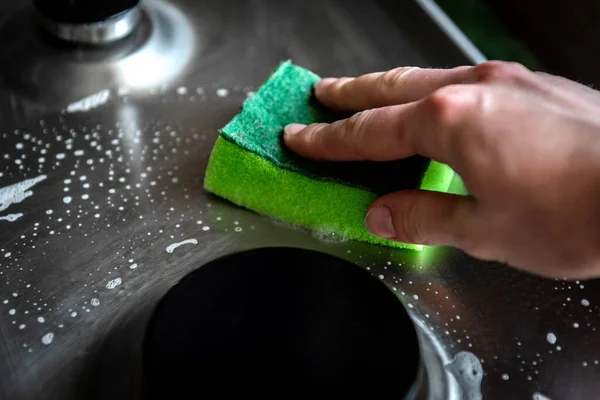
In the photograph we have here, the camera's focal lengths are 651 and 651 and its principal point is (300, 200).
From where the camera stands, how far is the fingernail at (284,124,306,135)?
2.10 ft

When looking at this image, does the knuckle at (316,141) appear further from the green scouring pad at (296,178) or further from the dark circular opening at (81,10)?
the dark circular opening at (81,10)

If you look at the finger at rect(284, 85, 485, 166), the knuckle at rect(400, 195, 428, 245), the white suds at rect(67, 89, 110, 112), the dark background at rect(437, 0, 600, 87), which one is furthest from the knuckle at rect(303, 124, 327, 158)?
the dark background at rect(437, 0, 600, 87)

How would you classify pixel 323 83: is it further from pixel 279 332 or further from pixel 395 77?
pixel 279 332

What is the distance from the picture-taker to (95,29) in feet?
2.62

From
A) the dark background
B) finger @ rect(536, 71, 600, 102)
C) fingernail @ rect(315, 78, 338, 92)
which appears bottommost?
the dark background

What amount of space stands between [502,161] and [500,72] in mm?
133

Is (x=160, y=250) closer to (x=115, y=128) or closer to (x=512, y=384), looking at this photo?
(x=115, y=128)

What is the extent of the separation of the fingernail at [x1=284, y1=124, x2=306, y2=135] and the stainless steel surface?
289 millimetres

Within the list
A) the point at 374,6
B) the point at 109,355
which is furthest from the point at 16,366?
the point at 374,6

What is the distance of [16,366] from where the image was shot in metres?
0.54

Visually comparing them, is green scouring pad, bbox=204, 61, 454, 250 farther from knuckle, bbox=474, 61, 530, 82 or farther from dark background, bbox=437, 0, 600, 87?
dark background, bbox=437, 0, 600, 87

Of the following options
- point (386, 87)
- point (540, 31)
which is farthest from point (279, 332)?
point (540, 31)

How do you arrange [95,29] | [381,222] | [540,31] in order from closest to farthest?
[381,222] < [95,29] < [540,31]

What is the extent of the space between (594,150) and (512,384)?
212mm
